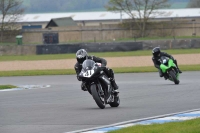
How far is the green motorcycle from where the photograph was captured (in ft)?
69.1

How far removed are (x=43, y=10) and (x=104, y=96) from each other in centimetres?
17523

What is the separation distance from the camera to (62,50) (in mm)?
44312

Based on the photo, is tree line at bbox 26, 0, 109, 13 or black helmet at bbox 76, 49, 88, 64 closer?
black helmet at bbox 76, 49, 88, 64

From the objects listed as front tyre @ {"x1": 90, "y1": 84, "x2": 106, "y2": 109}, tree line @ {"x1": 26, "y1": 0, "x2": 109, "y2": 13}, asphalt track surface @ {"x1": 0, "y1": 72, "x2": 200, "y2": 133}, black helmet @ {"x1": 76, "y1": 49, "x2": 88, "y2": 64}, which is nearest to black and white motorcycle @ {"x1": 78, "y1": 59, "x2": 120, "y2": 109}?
front tyre @ {"x1": 90, "y1": 84, "x2": 106, "y2": 109}

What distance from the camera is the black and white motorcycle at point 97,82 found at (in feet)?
43.7

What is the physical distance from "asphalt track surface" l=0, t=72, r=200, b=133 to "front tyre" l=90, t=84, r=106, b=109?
14 cm

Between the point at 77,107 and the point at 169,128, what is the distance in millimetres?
5229

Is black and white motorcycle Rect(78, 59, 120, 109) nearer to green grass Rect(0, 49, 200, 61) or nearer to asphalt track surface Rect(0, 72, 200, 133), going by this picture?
asphalt track surface Rect(0, 72, 200, 133)

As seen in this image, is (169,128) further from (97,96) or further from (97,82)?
(97,82)

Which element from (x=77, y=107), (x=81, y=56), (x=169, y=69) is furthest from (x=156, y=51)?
(x=81, y=56)

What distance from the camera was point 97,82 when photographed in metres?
13.5

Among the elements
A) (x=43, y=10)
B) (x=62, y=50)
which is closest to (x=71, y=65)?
(x=62, y=50)

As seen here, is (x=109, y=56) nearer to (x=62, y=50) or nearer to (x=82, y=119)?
(x=62, y=50)

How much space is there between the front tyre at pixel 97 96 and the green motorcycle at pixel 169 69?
7781 millimetres
